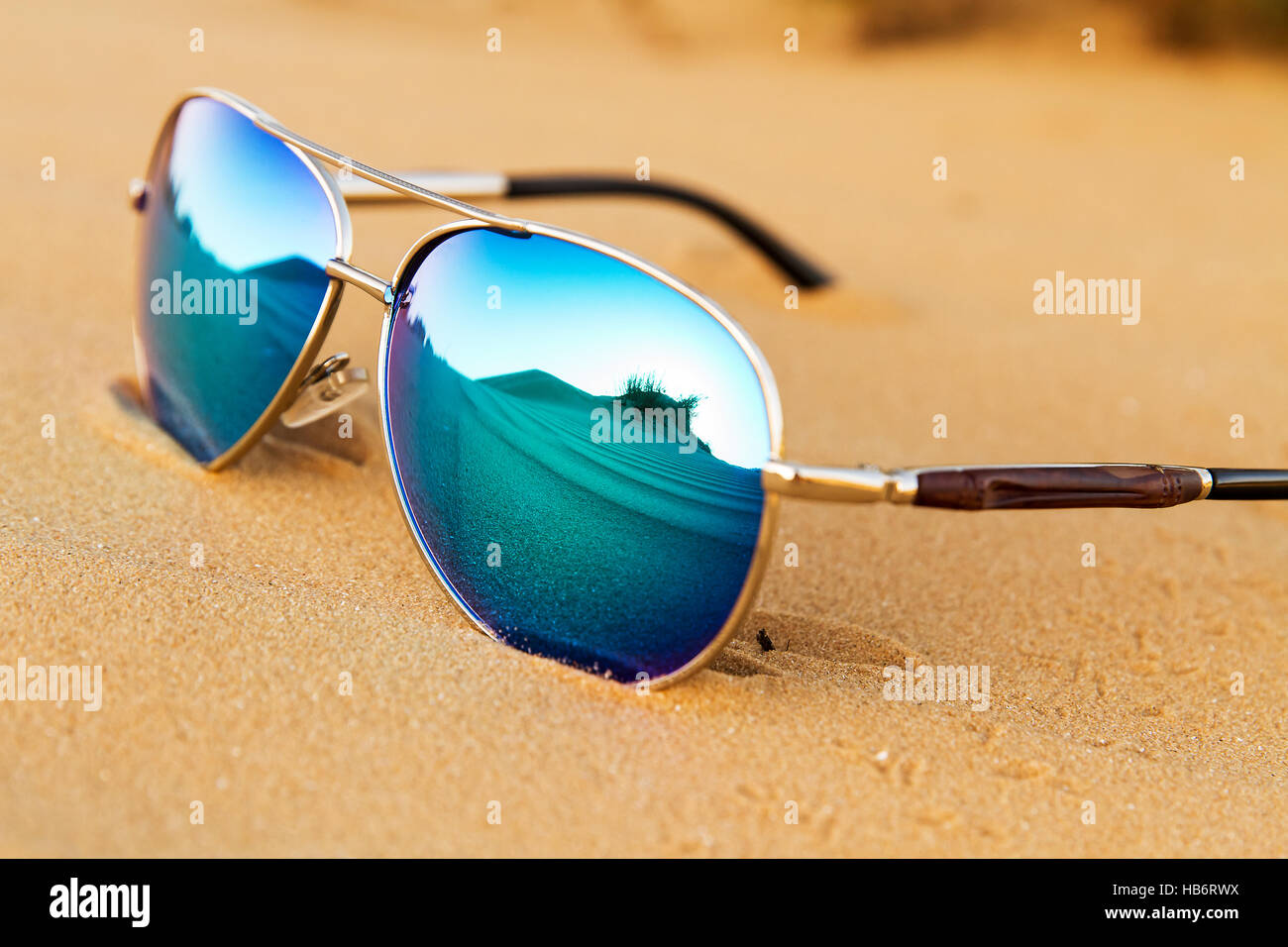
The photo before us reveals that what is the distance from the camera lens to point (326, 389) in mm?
1246

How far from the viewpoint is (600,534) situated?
0.99 meters

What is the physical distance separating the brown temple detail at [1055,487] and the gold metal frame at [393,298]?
133mm

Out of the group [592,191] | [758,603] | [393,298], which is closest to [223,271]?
[393,298]

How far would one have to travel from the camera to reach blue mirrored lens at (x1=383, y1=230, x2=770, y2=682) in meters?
0.90

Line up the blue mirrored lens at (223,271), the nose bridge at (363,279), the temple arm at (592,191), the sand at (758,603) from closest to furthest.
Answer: the sand at (758,603) → the nose bridge at (363,279) → the blue mirrored lens at (223,271) → the temple arm at (592,191)

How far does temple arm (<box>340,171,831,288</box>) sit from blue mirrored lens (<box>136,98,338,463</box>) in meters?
0.16

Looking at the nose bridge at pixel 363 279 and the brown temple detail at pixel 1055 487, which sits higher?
the nose bridge at pixel 363 279

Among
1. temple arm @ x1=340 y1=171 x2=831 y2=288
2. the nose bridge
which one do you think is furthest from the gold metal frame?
temple arm @ x1=340 y1=171 x2=831 y2=288

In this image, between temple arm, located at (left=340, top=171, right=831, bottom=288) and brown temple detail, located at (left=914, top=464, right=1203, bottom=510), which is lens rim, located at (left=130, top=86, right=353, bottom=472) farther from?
brown temple detail, located at (left=914, top=464, right=1203, bottom=510)

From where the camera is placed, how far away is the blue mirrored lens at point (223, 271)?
1.25 meters

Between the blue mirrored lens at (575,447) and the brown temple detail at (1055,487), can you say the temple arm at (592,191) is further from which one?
the brown temple detail at (1055,487)

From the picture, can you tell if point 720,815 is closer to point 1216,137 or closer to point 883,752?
point 883,752

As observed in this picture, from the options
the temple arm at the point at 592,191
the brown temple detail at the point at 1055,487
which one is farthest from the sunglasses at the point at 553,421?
the temple arm at the point at 592,191
